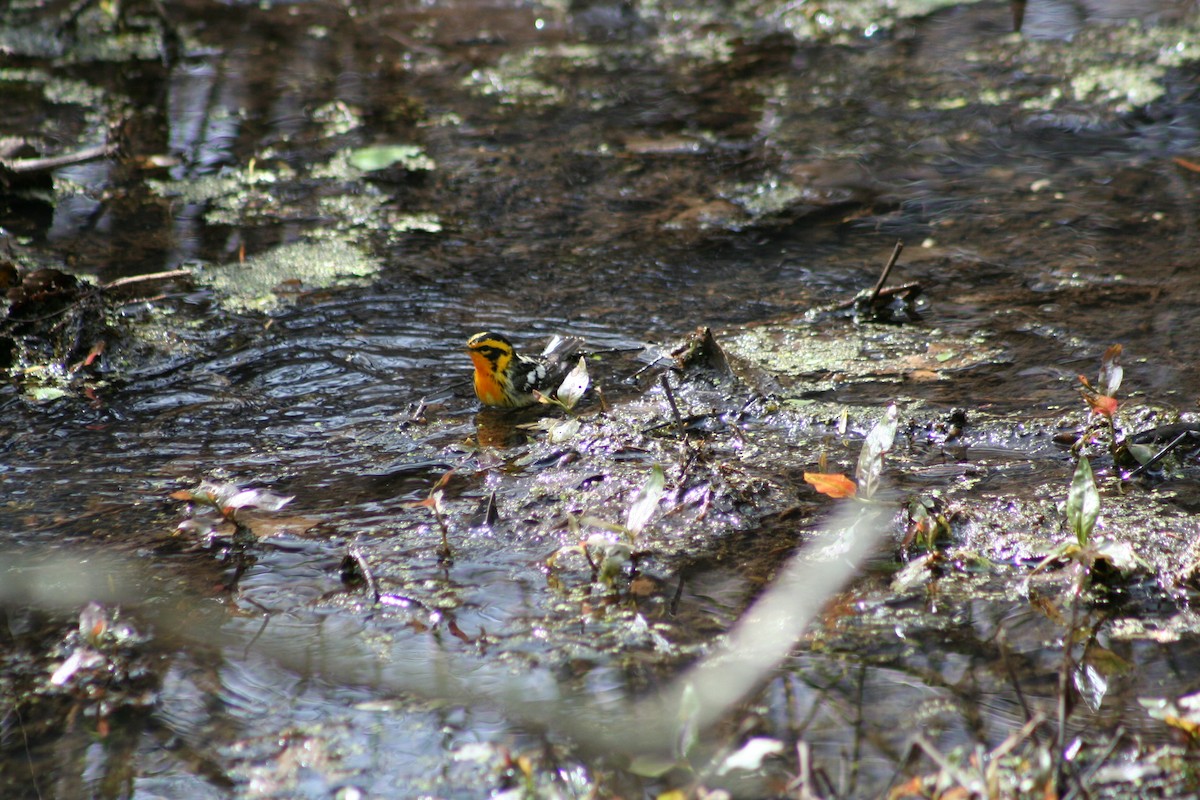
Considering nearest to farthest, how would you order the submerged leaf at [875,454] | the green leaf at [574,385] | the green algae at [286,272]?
the submerged leaf at [875,454]
the green leaf at [574,385]
the green algae at [286,272]

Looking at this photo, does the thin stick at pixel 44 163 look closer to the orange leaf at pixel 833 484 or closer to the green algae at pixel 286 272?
the green algae at pixel 286 272

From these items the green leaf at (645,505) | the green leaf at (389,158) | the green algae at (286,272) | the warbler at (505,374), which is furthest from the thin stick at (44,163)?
the green leaf at (645,505)

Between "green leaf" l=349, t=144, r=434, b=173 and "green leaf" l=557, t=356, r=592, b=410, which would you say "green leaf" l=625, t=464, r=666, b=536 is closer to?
"green leaf" l=557, t=356, r=592, b=410

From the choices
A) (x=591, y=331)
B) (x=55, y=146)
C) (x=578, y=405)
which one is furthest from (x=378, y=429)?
(x=55, y=146)

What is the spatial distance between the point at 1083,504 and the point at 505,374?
8.20ft

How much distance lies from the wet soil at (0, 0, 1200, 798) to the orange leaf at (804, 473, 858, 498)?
0.63ft

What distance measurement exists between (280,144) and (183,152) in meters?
0.67

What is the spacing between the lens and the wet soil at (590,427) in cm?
283

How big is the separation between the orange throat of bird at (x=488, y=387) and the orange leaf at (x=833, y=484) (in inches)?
67.0

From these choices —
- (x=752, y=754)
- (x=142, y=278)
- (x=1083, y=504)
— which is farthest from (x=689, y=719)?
(x=142, y=278)

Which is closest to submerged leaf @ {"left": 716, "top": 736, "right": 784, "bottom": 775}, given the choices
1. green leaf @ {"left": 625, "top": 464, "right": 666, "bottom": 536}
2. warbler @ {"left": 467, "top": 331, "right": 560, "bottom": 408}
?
green leaf @ {"left": 625, "top": 464, "right": 666, "bottom": 536}

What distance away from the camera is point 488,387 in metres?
4.84

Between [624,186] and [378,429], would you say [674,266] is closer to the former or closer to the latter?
[624,186]

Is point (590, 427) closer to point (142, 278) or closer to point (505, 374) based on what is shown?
point (505, 374)
